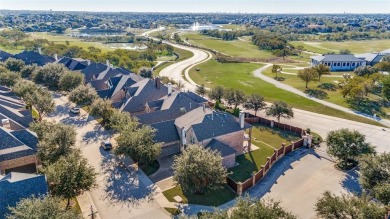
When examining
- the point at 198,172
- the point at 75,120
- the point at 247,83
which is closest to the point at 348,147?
the point at 198,172

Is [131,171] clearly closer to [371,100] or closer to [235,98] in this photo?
[235,98]

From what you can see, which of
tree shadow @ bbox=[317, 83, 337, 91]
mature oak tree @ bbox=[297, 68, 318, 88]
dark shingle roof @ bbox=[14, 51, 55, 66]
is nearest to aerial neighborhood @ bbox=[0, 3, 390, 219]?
mature oak tree @ bbox=[297, 68, 318, 88]

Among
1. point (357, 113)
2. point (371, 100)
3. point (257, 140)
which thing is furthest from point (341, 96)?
point (257, 140)

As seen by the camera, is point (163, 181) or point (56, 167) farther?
point (163, 181)

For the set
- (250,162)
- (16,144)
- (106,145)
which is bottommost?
(250,162)

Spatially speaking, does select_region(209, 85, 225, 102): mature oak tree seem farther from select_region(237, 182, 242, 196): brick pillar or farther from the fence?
select_region(237, 182, 242, 196): brick pillar

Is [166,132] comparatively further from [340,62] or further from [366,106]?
[340,62]

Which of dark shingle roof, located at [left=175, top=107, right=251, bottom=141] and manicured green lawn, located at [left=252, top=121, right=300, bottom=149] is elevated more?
dark shingle roof, located at [left=175, top=107, right=251, bottom=141]
